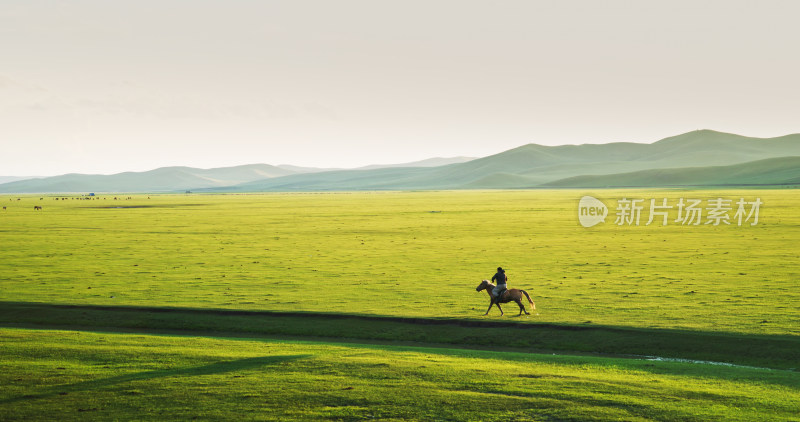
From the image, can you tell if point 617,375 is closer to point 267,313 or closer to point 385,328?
point 385,328

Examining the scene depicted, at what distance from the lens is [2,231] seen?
64.4m

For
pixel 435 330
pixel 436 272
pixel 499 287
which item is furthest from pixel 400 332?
pixel 436 272

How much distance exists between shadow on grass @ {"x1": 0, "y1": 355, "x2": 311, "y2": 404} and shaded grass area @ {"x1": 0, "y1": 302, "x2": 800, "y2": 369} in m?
4.88

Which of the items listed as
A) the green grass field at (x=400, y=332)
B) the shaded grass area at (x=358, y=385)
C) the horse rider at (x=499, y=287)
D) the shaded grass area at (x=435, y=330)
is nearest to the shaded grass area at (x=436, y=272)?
the green grass field at (x=400, y=332)

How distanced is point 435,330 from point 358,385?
737 centimetres

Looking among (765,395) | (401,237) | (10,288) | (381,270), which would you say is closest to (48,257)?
(10,288)

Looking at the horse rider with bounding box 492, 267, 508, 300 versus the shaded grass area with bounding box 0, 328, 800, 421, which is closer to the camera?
the shaded grass area with bounding box 0, 328, 800, 421

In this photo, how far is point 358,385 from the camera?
544 inches

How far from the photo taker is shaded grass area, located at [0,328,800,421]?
A: 12.1 m

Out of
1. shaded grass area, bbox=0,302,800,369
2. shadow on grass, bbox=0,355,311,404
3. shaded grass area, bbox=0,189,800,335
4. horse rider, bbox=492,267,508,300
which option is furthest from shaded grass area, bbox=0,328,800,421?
shaded grass area, bbox=0,189,800,335

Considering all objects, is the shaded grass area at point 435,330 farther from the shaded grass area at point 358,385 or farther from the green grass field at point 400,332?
the shaded grass area at point 358,385

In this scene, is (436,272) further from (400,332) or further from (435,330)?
(400,332)

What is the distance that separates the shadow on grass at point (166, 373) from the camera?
13.2m

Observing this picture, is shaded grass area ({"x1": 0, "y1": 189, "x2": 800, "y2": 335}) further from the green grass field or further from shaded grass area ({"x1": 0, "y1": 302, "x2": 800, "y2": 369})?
shaded grass area ({"x1": 0, "y1": 302, "x2": 800, "y2": 369})
